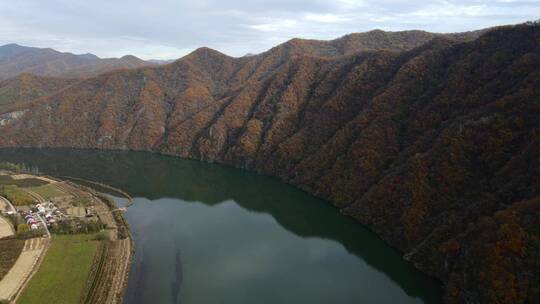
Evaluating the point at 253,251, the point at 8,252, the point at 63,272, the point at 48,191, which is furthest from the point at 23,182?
the point at 253,251

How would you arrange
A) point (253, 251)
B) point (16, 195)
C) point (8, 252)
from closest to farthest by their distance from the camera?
point (8, 252), point (253, 251), point (16, 195)

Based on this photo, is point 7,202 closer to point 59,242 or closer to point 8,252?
point 59,242

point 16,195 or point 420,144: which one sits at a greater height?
point 420,144

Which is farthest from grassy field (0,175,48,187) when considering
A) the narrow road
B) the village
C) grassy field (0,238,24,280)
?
grassy field (0,238,24,280)

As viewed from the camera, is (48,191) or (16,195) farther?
(48,191)

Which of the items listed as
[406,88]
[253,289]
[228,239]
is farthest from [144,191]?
[406,88]

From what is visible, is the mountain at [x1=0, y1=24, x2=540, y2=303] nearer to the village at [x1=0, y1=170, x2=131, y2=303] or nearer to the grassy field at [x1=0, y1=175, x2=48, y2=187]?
the village at [x1=0, y1=170, x2=131, y2=303]

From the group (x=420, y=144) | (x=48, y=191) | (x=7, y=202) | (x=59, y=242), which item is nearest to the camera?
(x=59, y=242)
